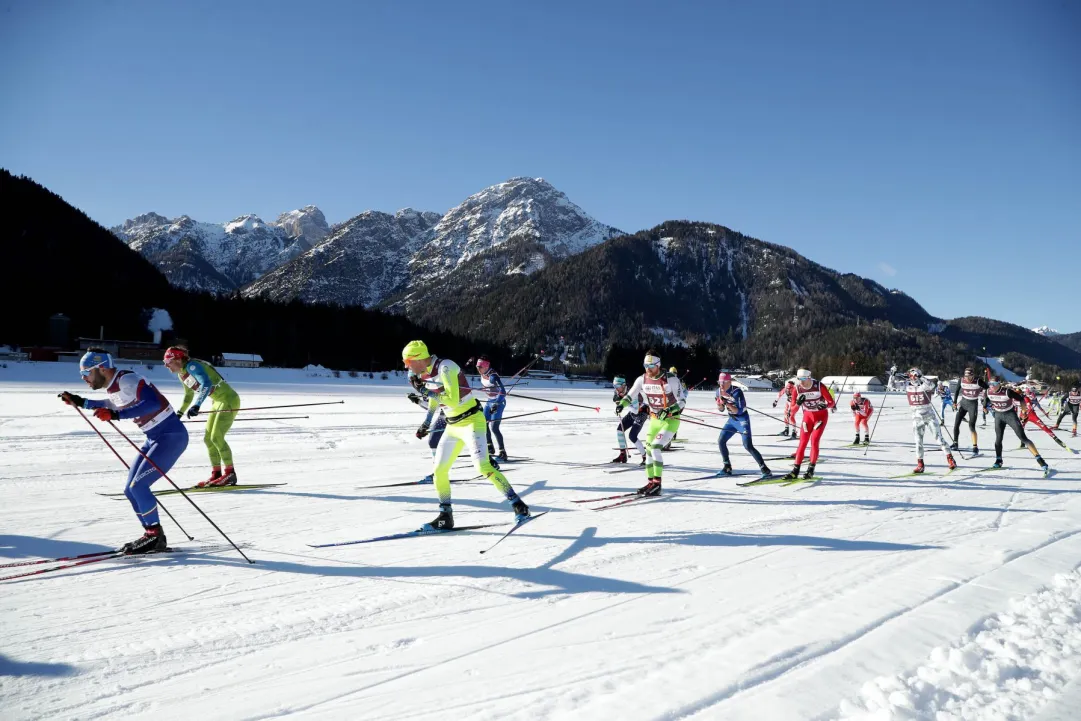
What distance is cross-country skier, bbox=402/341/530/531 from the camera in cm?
632

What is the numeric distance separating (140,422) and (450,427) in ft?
10.4

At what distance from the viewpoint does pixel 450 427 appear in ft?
21.2

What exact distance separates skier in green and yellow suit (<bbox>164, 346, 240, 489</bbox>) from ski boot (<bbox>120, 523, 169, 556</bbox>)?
119 inches

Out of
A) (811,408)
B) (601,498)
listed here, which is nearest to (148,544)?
(601,498)

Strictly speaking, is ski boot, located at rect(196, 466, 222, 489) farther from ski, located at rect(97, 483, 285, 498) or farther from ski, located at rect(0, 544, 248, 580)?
ski, located at rect(0, 544, 248, 580)

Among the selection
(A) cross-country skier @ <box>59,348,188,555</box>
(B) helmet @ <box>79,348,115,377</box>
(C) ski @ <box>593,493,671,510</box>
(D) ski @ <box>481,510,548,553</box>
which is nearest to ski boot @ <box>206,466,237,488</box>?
(A) cross-country skier @ <box>59,348,188,555</box>

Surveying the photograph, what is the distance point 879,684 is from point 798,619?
88 cm

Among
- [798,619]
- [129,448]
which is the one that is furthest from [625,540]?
[129,448]

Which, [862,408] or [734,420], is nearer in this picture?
[734,420]

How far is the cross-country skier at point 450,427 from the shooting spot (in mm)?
6320

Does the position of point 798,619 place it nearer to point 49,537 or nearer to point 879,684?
point 879,684

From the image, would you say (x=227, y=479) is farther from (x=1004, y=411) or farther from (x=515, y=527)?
(x=1004, y=411)

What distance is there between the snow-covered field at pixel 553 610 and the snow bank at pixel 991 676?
17 millimetres

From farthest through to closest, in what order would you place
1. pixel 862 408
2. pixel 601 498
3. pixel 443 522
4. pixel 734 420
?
1. pixel 862 408
2. pixel 734 420
3. pixel 601 498
4. pixel 443 522
